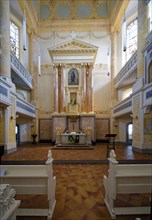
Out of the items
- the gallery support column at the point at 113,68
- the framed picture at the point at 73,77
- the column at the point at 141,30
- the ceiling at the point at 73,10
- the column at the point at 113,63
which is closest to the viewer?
the column at the point at 141,30

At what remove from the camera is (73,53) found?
14.4m

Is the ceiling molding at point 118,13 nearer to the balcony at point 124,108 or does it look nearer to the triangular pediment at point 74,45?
the triangular pediment at point 74,45

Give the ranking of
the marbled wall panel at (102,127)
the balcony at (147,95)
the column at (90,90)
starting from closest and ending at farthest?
the balcony at (147,95) < the column at (90,90) < the marbled wall panel at (102,127)

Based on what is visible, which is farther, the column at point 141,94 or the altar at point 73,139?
the altar at point 73,139

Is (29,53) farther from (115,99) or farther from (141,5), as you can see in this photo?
(141,5)

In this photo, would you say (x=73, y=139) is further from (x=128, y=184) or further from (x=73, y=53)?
(x=128, y=184)

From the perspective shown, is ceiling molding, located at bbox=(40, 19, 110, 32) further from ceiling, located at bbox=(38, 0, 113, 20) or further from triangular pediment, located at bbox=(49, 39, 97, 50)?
triangular pediment, located at bbox=(49, 39, 97, 50)

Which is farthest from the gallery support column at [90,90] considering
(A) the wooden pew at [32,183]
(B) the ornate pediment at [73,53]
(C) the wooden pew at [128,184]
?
(A) the wooden pew at [32,183]

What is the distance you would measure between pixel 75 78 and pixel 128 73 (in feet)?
15.6

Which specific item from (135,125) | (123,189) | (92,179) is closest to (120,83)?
(135,125)

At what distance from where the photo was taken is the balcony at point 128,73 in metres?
10.8

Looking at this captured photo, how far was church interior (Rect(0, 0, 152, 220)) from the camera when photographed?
29.2ft

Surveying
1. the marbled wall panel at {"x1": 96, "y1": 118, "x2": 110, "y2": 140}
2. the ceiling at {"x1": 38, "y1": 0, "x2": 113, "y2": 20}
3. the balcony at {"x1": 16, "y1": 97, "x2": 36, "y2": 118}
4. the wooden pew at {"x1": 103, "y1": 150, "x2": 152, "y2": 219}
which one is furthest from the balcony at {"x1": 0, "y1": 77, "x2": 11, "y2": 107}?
the ceiling at {"x1": 38, "y1": 0, "x2": 113, "y2": 20}

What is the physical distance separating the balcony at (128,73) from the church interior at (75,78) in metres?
0.07
